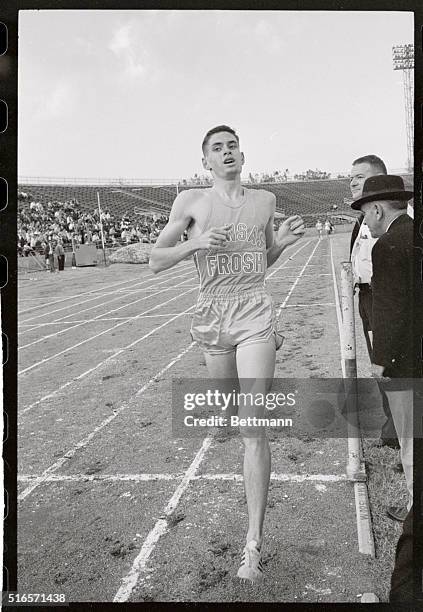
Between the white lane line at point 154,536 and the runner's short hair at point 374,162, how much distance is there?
1.13m

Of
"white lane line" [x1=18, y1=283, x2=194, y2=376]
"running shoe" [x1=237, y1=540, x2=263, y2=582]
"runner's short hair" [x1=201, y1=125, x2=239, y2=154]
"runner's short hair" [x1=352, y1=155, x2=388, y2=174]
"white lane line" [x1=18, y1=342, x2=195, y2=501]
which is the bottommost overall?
"running shoe" [x1=237, y1=540, x2=263, y2=582]

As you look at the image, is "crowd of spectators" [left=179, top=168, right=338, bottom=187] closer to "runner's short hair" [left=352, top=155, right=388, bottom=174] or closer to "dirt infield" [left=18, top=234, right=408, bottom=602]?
"runner's short hair" [left=352, top=155, right=388, bottom=174]

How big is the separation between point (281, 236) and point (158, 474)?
39.6 inches

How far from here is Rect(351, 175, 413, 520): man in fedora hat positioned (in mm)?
1848

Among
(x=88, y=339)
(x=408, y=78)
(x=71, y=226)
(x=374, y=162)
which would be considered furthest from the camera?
(x=88, y=339)

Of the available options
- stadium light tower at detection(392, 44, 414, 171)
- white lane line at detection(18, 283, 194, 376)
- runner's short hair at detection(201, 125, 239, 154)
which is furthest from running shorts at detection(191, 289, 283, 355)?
stadium light tower at detection(392, 44, 414, 171)

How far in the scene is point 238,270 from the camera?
1.95 metres

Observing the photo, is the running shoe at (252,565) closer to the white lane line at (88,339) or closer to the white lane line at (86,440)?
the white lane line at (86,440)

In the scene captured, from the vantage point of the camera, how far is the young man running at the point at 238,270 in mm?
1933

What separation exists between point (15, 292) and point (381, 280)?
1.25 m

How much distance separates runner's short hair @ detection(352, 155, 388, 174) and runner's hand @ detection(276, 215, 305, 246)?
10.9 inches

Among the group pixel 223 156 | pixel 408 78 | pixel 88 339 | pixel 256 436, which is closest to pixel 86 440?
pixel 88 339

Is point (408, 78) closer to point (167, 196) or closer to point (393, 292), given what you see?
point (393, 292)

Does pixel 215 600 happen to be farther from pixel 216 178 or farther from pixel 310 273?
pixel 216 178
